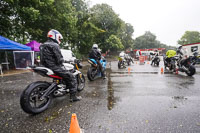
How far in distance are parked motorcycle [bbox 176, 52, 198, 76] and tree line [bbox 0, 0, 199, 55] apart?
1385cm

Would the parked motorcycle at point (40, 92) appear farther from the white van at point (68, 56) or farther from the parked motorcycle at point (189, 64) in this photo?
the parked motorcycle at point (189, 64)

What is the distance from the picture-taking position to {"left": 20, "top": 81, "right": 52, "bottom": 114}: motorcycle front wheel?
249cm

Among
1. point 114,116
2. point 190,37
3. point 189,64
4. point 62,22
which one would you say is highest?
point 190,37

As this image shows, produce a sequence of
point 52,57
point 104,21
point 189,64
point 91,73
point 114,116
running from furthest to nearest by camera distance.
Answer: point 104,21 → point 189,64 → point 91,73 → point 52,57 → point 114,116

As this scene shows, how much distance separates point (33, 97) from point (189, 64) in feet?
27.5

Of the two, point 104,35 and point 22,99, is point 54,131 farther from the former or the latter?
point 104,35

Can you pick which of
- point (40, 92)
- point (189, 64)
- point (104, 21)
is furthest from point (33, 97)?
point (104, 21)

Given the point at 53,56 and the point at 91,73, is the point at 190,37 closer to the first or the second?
the point at 91,73

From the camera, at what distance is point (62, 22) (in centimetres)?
1797

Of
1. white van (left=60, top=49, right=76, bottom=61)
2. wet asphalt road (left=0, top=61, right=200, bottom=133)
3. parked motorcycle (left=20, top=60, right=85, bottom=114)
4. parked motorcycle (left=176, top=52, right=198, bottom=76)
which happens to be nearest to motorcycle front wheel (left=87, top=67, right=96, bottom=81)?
white van (left=60, top=49, right=76, bottom=61)

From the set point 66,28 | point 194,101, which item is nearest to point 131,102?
point 194,101

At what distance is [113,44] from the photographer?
33.4 metres

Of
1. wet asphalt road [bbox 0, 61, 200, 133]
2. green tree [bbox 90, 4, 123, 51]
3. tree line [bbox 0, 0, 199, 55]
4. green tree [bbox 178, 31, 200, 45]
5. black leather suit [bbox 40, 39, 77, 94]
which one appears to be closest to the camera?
wet asphalt road [bbox 0, 61, 200, 133]

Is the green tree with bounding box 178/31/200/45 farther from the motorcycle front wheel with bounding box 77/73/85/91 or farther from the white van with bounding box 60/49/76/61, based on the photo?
the motorcycle front wheel with bounding box 77/73/85/91
